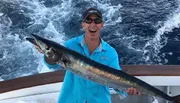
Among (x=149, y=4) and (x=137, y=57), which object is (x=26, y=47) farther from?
(x=149, y=4)

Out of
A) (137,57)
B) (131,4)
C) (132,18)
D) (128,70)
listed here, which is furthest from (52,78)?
(131,4)

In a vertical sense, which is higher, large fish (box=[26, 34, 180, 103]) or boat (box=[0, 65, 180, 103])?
large fish (box=[26, 34, 180, 103])

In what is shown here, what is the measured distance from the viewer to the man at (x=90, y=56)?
2.13 m

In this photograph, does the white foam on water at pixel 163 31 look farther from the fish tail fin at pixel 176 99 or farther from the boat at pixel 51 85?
the fish tail fin at pixel 176 99

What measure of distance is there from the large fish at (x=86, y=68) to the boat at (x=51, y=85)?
2.48 ft

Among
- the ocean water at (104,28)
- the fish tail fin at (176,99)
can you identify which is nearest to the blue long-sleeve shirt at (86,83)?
the fish tail fin at (176,99)

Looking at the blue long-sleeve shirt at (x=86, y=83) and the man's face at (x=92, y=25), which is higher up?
the man's face at (x=92, y=25)

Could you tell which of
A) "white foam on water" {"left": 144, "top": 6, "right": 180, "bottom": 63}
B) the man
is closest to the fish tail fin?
the man

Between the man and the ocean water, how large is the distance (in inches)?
157

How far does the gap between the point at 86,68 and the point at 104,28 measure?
20.6 ft

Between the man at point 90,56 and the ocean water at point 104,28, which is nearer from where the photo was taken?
the man at point 90,56

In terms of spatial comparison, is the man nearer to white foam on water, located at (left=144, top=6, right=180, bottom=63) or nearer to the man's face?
the man's face

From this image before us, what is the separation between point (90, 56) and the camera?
2.21m

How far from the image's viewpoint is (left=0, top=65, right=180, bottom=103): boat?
279 cm
